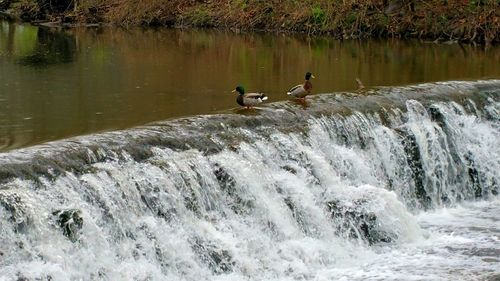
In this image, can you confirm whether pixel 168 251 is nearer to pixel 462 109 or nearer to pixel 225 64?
pixel 462 109

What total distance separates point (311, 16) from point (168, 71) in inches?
577

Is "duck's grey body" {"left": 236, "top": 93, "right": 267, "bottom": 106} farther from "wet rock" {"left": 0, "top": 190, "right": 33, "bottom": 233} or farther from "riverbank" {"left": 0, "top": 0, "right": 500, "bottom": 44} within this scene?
"riverbank" {"left": 0, "top": 0, "right": 500, "bottom": 44}

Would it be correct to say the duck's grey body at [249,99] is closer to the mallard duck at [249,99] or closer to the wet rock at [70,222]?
the mallard duck at [249,99]

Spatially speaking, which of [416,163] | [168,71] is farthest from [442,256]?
[168,71]

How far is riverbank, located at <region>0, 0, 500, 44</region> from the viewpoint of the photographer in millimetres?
30141

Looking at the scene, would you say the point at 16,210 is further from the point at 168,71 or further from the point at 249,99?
the point at 168,71

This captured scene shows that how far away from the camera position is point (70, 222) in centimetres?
822

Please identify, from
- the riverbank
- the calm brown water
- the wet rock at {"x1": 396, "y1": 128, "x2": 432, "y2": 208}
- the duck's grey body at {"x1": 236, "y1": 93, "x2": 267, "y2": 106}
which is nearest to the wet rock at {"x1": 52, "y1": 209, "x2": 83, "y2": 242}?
the calm brown water

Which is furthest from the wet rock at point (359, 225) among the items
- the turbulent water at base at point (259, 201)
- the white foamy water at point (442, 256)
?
the white foamy water at point (442, 256)

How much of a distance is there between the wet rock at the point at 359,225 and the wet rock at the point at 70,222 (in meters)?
3.57

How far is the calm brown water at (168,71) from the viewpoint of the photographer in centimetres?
1435

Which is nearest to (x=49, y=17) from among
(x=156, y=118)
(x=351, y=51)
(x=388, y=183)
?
(x=351, y=51)

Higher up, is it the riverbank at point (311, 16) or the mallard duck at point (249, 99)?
the mallard duck at point (249, 99)

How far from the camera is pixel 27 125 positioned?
43.1ft
